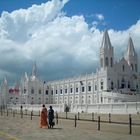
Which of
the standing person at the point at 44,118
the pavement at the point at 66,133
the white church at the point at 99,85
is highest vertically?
the white church at the point at 99,85

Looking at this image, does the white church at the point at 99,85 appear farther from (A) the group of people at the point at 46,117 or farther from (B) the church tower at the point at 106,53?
(A) the group of people at the point at 46,117

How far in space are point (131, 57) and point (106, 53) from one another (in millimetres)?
11998

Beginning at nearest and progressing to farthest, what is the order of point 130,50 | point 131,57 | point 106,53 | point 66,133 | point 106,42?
Answer: 1. point 66,133
2. point 106,53
3. point 106,42
4. point 131,57
5. point 130,50

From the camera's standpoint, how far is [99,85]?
84.6m

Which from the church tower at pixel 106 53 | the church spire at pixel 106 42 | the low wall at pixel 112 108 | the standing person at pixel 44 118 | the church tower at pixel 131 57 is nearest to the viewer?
the standing person at pixel 44 118

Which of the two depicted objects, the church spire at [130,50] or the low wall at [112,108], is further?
the church spire at [130,50]

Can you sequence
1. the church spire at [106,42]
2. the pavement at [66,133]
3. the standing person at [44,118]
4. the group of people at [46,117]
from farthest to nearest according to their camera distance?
the church spire at [106,42]
the standing person at [44,118]
the group of people at [46,117]
the pavement at [66,133]

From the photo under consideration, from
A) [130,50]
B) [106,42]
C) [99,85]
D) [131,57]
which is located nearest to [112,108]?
[99,85]

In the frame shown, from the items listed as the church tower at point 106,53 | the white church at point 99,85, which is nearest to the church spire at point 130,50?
the white church at point 99,85

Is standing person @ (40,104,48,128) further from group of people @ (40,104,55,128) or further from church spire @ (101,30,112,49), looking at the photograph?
church spire @ (101,30,112,49)

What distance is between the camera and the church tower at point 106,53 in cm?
8744

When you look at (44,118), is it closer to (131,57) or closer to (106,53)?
(106,53)

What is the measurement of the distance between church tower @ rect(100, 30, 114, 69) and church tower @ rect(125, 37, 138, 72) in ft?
31.0

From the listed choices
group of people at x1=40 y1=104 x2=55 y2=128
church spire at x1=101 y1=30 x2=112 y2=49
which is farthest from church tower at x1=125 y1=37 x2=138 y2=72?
group of people at x1=40 y1=104 x2=55 y2=128
